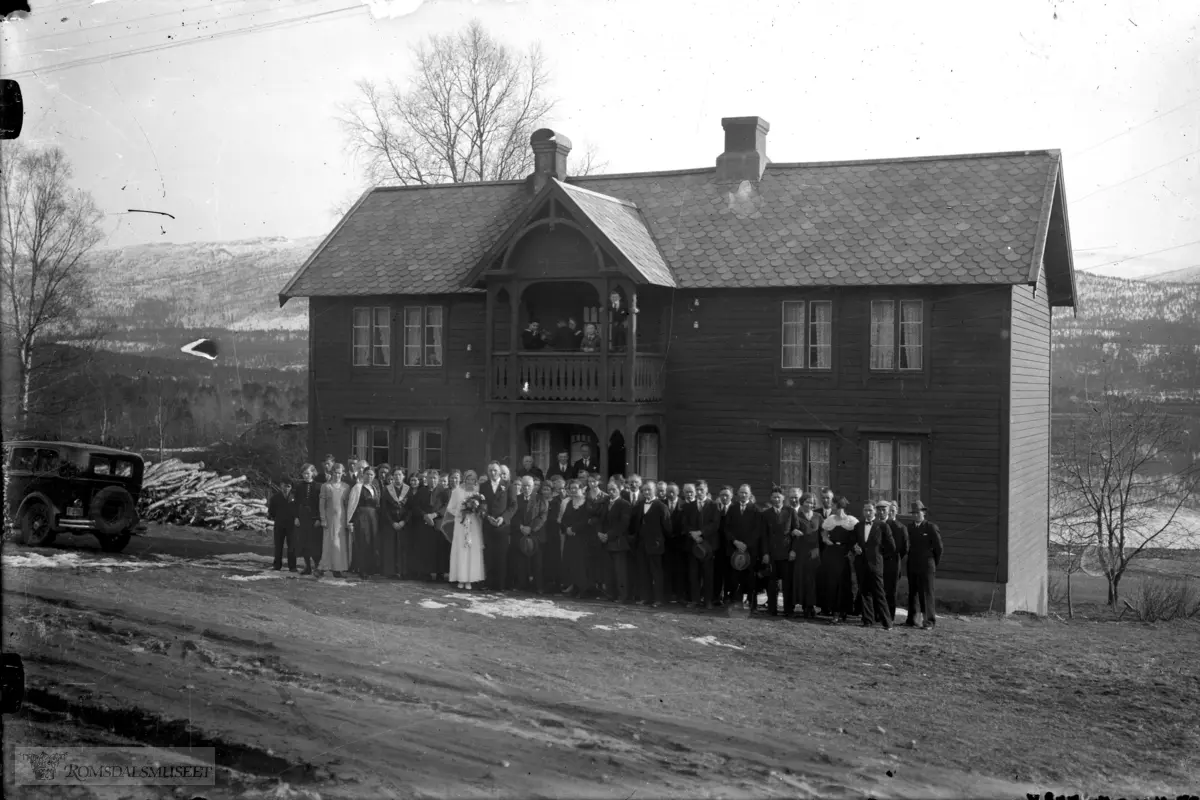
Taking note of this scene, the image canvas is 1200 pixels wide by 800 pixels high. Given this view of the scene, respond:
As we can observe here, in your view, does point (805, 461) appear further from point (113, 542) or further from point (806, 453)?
point (113, 542)

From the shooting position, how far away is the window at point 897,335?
70.9 feet

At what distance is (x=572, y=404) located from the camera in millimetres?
22359

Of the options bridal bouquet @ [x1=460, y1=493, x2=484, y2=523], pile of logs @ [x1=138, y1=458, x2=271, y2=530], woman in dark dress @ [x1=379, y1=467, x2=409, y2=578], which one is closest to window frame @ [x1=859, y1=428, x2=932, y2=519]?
bridal bouquet @ [x1=460, y1=493, x2=484, y2=523]

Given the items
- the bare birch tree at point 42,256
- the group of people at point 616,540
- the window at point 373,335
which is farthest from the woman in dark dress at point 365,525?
the bare birch tree at point 42,256

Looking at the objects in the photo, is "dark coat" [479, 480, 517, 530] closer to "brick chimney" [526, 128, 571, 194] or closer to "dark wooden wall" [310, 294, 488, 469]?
"dark wooden wall" [310, 294, 488, 469]

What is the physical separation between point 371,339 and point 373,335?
0.11 m

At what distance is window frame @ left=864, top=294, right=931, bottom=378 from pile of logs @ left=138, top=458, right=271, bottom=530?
50.6ft

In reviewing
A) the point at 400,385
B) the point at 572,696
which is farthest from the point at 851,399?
the point at 572,696

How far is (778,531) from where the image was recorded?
16750 millimetres

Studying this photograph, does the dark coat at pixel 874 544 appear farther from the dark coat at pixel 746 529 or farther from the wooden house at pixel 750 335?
the wooden house at pixel 750 335

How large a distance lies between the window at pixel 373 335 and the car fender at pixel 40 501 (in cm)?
745

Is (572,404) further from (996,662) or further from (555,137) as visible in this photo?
(996,662)

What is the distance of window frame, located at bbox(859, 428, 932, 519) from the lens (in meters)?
21.4

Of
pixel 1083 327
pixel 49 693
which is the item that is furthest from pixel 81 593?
pixel 1083 327
